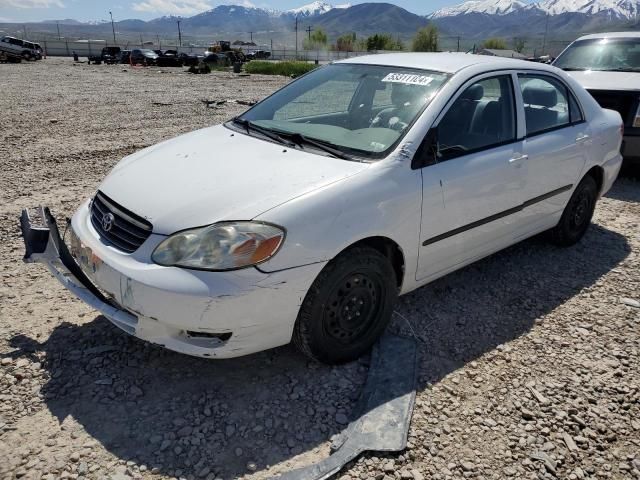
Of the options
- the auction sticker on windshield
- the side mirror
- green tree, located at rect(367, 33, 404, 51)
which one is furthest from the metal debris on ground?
green tree, located at rect(367, 33, 404, 51)

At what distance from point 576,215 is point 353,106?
7.72 ft

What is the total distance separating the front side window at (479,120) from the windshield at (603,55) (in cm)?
507

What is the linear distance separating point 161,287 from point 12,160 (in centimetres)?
582

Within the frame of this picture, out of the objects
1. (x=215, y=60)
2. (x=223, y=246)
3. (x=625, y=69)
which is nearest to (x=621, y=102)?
(x=625, y=69)

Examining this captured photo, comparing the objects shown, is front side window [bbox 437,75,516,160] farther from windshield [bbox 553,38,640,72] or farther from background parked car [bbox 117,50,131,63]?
background parked car [bbox 117,50,131,63]

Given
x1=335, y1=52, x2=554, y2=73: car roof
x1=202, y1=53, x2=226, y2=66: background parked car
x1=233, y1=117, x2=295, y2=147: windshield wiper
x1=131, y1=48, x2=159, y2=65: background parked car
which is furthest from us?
x1=202, y1=53, x2=226, y2=66: background parked car

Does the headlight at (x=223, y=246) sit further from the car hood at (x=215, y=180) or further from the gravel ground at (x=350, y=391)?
the gravel ground at (x=350, y=391)

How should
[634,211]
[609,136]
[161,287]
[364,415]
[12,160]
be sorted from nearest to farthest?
[161,287]
[364,415]
[609,136]
[634,211]
[12,160]

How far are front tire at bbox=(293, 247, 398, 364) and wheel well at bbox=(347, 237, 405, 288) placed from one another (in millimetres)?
59

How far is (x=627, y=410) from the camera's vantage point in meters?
2.71

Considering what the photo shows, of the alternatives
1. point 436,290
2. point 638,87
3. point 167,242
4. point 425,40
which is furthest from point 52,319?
point 425,40

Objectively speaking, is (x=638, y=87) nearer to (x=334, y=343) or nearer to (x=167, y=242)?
(x=334, y=343)

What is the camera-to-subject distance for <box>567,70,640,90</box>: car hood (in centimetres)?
→ 663

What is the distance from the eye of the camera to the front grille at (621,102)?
21.0ft
